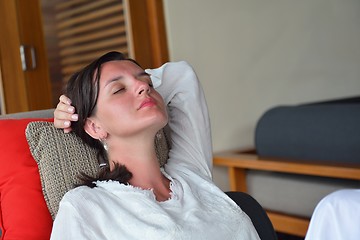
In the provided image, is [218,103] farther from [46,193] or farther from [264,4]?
[46,193]

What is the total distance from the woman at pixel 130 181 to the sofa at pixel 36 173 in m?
Answer: 0.05

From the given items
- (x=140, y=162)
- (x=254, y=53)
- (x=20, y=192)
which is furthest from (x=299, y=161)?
(x=20, y=192)

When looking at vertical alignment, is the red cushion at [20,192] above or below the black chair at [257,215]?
above

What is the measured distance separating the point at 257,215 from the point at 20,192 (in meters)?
0.64

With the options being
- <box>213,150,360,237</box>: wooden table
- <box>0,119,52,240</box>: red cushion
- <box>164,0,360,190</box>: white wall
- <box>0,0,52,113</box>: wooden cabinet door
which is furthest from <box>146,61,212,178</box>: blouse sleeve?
<box>164,0,360,190</box>: white wall

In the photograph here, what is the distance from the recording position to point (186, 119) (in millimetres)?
1708

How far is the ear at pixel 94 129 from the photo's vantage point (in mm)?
1486

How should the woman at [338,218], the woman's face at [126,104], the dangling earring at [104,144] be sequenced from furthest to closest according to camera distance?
1. the dangling earring at [104,144]
2. the woman's face at [126,104]
3. the woman at [338,218]

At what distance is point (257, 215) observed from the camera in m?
1.55

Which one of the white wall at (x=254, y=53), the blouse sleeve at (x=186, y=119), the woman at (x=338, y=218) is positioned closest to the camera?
the woman at (x=338, y=218)

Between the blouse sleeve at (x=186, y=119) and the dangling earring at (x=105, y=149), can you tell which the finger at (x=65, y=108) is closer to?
the dangling earring at (x=105, y=149)

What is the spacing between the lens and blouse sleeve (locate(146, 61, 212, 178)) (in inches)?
65.9

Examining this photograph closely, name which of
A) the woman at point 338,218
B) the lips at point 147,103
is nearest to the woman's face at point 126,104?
the lips at point 147,103

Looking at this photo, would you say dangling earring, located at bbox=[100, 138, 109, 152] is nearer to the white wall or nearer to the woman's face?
the woman's face
